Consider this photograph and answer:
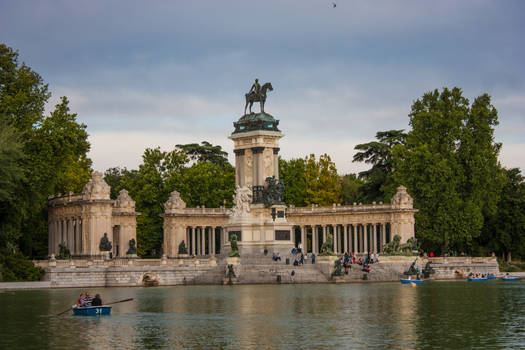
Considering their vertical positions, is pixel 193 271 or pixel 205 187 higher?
pixel 205 187

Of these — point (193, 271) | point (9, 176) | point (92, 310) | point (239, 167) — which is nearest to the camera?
point (92, 310)

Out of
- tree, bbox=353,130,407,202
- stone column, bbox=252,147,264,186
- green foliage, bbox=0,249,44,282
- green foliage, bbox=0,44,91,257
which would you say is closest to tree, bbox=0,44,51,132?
green foliage, bbox=0,44,91,257

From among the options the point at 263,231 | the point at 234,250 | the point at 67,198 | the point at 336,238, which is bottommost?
the point at 234,250

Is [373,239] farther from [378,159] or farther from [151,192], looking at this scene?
[151,192]

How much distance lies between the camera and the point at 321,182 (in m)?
104

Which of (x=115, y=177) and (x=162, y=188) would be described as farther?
(x=115, y=177)

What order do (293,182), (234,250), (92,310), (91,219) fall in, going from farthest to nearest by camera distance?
(293,182) < (91,219) < (234,250) < (92,310)

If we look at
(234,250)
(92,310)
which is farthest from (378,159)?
(92,310)

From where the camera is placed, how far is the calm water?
30641 millimetres

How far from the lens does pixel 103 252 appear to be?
2965 inches

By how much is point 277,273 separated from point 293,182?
34.0m

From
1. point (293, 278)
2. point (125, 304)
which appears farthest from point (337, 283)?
point (125, 304)

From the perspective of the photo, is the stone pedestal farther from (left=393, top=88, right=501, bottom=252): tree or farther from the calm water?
the calm water

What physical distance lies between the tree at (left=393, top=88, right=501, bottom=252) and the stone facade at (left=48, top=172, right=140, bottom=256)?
87.6ft
